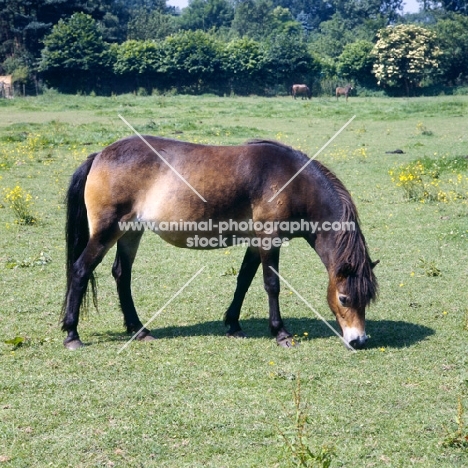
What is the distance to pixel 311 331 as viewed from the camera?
Answer: 276 inches

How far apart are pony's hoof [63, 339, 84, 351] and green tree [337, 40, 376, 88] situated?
166 feet

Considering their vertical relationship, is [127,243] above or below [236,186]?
below

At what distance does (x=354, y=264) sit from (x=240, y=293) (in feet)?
4.51

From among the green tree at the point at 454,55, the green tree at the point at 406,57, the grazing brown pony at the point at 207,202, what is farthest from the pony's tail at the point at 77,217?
the green tree at the point at 454,55

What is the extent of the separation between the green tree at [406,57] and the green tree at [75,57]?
20.2 m

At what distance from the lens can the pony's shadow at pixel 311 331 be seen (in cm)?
663

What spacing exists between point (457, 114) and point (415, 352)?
25.5 meters

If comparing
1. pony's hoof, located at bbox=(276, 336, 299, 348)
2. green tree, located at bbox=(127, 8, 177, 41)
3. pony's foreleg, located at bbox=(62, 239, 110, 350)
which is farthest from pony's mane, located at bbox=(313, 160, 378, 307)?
green tree, located at bbox=(127, 8, 177, 41)

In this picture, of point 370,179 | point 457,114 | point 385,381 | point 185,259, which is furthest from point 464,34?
point 385,381

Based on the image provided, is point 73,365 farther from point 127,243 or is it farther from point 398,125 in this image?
point 398,125

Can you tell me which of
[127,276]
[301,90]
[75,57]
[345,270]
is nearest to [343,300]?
[345,270]

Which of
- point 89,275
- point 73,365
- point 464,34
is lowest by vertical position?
point 73,365

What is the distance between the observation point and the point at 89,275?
6773 millimetres

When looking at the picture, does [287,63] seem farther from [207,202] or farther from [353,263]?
[353,263]
